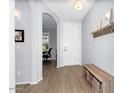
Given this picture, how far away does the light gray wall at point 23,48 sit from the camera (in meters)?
4.17

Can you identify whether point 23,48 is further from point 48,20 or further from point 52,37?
point 52,37

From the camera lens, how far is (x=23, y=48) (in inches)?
165

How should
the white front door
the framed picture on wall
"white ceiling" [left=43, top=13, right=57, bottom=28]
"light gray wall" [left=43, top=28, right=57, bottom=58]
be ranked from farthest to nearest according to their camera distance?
"light gray wall" [left=43, top=28, right=57, bottom=58], the white front door, "white ceiling" [left=43, top=13, right=57, bottom=28], the framed picture on wall

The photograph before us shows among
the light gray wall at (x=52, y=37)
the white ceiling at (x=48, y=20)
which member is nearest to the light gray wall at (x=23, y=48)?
the white ceiling at (x=48, y=20)

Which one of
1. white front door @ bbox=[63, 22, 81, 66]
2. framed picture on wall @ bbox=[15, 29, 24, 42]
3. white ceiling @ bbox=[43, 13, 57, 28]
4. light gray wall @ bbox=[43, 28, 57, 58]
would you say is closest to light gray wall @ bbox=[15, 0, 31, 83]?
framed picture on wall @ bbox=[15, 29, 24, 42]

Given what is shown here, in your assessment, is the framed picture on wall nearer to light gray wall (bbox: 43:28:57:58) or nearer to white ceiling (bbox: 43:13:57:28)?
white ceiling (bbox: 43:13:57:28)

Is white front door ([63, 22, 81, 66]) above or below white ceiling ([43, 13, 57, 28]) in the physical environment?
below

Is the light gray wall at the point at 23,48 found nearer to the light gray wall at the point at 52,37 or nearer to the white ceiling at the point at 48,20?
the white ceiling at the point at 48,20

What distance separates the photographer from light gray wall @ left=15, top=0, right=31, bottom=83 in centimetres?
417

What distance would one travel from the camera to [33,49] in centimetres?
421
